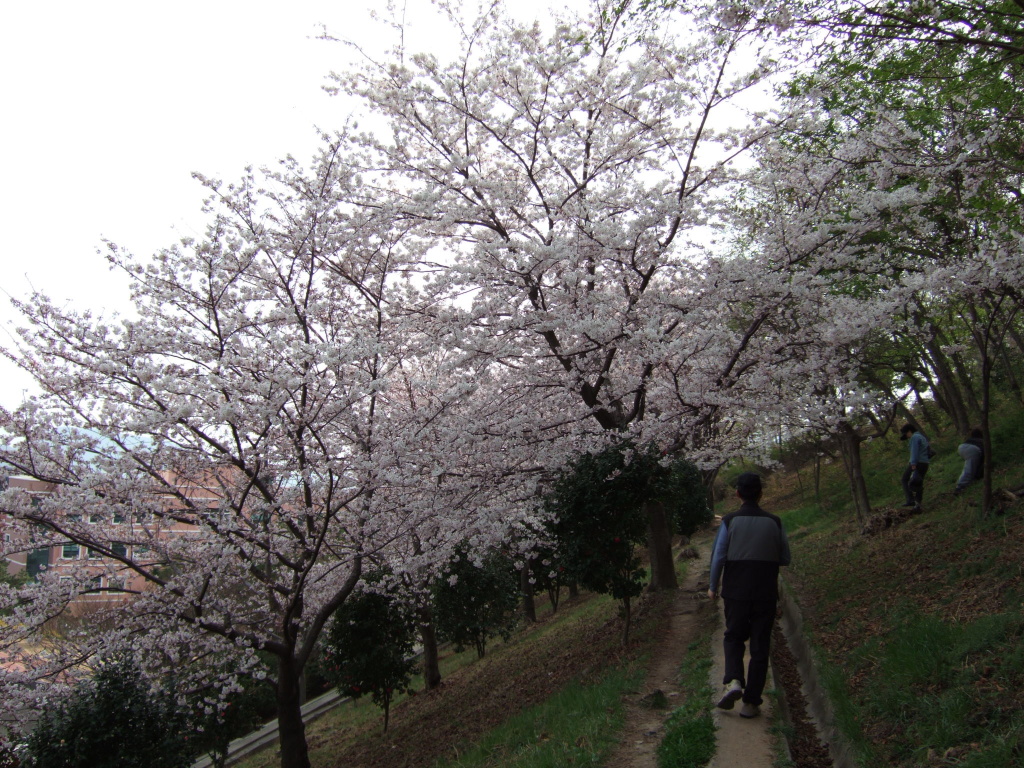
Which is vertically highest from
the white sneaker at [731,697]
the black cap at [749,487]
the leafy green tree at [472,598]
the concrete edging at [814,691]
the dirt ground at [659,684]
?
the black cap at [749,487]

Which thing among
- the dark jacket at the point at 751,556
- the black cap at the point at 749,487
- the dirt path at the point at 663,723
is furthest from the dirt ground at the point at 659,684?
the black cap at the point at 749,487

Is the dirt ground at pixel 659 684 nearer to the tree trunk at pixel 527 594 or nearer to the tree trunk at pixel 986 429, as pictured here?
the tree trunk at pixel 986 429

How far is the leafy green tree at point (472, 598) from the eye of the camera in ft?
39.8

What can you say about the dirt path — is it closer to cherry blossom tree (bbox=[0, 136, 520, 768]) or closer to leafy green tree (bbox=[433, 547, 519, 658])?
cherry blossom tree (bbox=[0, 136, 520, 768])

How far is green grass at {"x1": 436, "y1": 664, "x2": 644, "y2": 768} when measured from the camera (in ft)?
15.2

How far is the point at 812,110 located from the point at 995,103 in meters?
1.93

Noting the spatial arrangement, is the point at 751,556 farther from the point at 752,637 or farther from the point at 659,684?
the point at 659,684

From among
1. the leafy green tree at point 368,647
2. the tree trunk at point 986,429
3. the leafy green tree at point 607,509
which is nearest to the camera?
the tree trunk at point 986,429

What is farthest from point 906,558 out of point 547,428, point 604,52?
point 604,52

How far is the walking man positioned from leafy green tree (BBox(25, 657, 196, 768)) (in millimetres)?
5129

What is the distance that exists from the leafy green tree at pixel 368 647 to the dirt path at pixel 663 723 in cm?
419

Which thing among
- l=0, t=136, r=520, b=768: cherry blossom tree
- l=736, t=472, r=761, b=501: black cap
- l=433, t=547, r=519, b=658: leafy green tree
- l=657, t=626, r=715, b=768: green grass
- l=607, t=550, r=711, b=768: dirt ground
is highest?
l=0, t=136, r=520, b=768: cherry blossom tree

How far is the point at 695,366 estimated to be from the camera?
328 inches

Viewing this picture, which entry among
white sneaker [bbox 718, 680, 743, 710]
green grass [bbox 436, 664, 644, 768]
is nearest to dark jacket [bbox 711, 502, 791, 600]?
white sneaker [bbox 718, 680, 743, 710]
